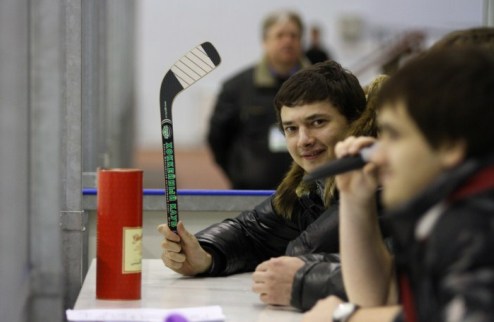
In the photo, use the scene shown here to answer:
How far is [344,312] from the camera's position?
1540 millimetres

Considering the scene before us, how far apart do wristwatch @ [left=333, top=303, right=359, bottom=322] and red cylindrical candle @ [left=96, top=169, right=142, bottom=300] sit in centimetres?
54

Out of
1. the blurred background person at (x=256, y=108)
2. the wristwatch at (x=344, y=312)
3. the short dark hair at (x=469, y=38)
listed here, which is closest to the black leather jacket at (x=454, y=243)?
the wristwatch at (x=344, y=312)

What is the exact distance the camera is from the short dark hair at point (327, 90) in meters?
2.16

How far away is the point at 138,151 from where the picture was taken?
283 inches

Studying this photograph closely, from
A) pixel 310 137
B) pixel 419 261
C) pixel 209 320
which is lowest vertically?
pixel 209 320

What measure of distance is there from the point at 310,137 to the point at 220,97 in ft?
9.49

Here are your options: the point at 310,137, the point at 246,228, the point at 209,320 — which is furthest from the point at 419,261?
the point at 246,228

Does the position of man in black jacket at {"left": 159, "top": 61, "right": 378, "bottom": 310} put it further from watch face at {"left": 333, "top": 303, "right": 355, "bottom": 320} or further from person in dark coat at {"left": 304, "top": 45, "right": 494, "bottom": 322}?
person in dark coat at {"left": 304, "top": 45, "right": 494, "bottom": 322}

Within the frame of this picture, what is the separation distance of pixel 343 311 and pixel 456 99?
54cm

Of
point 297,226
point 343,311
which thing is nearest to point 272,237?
point 297,226

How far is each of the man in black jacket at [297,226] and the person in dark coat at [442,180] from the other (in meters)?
0.60

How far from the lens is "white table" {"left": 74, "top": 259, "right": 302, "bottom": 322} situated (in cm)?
186

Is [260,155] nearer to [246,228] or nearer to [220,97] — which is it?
[220,97]

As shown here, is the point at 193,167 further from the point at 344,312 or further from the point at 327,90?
the point at 344,312
